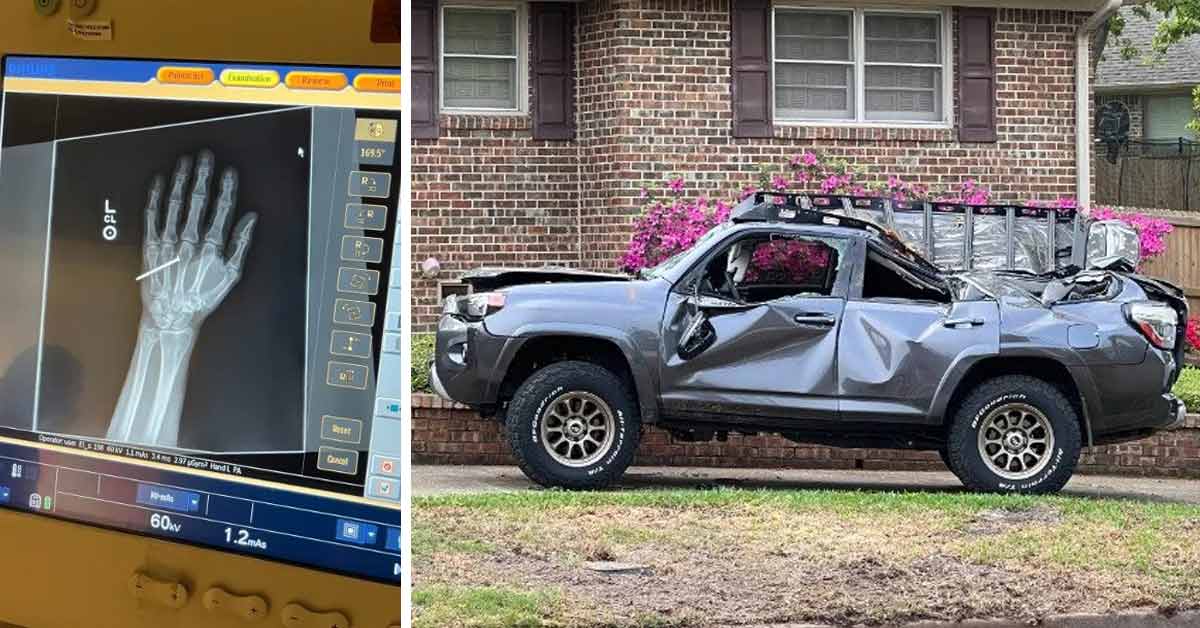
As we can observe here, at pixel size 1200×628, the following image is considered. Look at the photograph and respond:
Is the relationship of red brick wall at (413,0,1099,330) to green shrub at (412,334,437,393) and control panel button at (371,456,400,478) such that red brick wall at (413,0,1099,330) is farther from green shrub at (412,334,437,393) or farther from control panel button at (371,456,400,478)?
control panel button at (371,456,400,478)

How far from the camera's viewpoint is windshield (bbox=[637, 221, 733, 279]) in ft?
A: 14.8

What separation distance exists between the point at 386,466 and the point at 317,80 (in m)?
0.32

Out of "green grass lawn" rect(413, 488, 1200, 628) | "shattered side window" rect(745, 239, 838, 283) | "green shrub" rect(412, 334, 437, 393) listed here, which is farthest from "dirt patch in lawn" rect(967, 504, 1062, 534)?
"green shrub" rect(412, 334, 437, 393)

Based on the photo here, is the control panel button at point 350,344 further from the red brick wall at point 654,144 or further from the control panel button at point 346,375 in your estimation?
the red brick wall at point 654,144

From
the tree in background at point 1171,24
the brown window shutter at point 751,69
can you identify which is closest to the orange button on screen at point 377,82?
the brown window shutter at point 751,69

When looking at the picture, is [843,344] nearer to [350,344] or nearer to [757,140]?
[757,140]

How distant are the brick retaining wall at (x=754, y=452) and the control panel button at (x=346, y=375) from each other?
3.04 metres

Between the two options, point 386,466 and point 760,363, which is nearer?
point 386,466

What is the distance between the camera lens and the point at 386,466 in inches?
49.8

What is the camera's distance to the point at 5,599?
1.57 m

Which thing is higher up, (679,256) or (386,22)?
(679,256)

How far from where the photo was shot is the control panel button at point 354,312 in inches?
49.4

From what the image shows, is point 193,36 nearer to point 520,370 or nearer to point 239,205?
point 239,205

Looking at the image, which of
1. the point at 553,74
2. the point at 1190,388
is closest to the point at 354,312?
the point at 553,74
